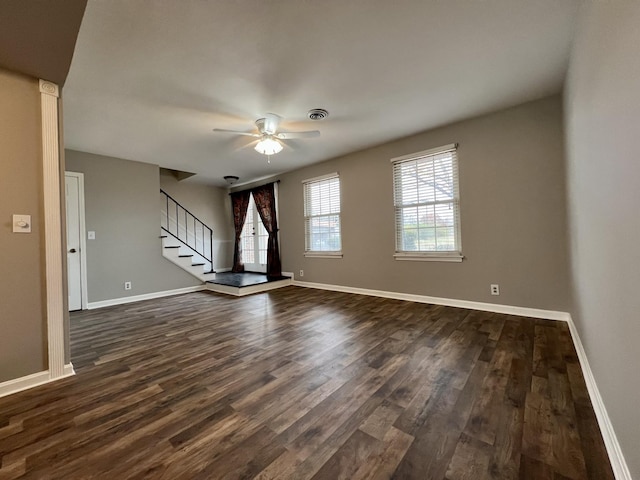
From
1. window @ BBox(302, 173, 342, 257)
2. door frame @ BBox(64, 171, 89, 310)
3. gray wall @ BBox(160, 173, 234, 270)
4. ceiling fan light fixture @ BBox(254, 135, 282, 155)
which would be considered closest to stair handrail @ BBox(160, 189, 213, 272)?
gray wall @ BBox(160, 173, 234, 270)

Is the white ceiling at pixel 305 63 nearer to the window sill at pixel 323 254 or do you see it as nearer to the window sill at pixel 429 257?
the window sill at pixel 429 257

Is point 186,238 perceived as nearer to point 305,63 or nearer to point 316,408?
point 305,63

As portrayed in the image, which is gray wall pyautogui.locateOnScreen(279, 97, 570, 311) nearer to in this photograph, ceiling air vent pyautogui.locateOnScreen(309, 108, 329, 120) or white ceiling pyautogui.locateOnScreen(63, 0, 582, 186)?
white ceiling pyautogui.locateOnScreen(63, 0, 582, 186)

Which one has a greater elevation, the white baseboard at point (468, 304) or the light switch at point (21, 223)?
the light switch at point (21, 223)

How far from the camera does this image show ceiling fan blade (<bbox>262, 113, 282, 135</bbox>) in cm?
317

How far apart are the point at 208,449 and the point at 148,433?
0.41 metres

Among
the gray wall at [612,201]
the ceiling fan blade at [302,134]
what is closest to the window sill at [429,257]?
the gray wall at [612,201]

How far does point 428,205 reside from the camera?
155 inches

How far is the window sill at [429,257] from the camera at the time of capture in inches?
145

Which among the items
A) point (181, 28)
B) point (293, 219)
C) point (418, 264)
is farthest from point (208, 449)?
point (293, 219)

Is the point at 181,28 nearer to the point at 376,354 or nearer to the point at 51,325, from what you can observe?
the point at 51,325

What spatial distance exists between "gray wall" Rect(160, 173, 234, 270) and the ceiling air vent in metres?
4.68

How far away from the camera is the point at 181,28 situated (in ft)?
6.10

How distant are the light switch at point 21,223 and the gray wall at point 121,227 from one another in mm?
2700
